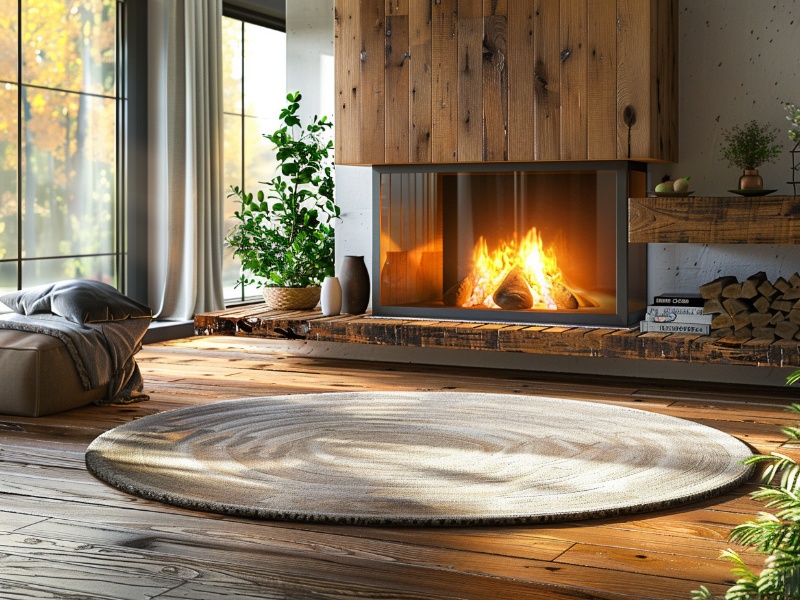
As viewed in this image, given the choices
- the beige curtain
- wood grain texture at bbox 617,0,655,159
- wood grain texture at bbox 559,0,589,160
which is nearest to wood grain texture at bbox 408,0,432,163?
wood grain texture at bbox 559,0,589,160

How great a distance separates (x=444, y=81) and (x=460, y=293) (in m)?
A: 1.00

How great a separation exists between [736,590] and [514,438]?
7.01ft

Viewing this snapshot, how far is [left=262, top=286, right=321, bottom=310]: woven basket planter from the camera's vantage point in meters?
5.45

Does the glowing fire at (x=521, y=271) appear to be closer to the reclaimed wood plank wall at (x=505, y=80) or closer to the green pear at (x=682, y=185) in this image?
the reclaimed wood plank wall at (x=505, y=80)

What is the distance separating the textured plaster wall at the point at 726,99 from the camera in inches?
178

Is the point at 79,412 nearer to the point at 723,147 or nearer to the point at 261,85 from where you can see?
the point at 723,147

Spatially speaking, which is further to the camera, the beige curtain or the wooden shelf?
the beige curtain

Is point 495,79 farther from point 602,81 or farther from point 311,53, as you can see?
point 311,53

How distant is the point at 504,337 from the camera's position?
15.0 feet

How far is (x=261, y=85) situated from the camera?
289 inches

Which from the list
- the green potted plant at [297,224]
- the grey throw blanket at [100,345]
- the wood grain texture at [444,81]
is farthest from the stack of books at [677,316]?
the grey throw blanket at [100,345]

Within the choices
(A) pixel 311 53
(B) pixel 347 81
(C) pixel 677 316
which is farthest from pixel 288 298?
(C) pixel 677 316

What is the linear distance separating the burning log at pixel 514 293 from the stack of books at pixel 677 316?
557mm

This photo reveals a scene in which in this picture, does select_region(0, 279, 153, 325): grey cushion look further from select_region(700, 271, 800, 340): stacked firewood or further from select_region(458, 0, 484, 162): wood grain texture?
select_region(700, 271, 800, 340): stacked firewood
